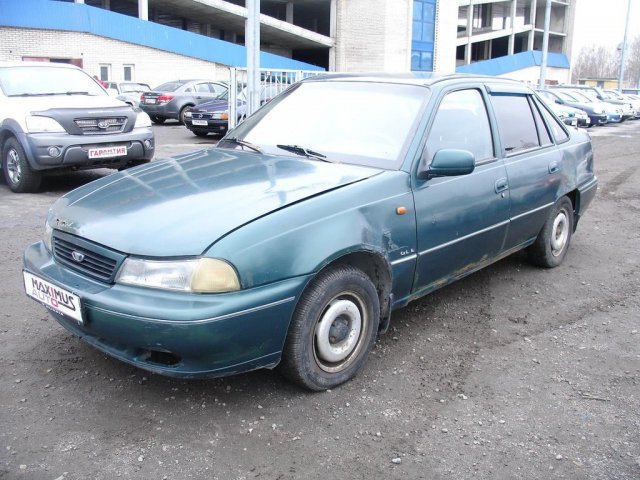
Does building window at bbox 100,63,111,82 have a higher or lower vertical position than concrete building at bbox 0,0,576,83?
lower

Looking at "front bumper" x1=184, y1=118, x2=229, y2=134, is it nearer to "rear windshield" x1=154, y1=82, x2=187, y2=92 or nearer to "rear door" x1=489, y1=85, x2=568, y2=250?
"rear windshield" x1=154, y1=82, x2=187, y2=92

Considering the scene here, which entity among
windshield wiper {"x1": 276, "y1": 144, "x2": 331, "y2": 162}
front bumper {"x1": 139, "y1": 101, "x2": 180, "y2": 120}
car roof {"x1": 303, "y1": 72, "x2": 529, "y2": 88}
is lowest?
windshield wiper {"x1": 276, "y1": 144, "x2": 331, "y2": 162}

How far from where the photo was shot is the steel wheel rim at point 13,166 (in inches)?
307

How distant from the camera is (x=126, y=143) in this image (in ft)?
26.5

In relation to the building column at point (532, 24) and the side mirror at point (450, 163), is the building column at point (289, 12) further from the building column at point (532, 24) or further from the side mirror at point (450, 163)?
the side mirror at point (450, 163)

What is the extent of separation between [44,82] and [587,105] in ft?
74.5

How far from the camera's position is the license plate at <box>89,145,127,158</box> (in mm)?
7664

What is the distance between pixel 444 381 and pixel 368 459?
0.87 metres

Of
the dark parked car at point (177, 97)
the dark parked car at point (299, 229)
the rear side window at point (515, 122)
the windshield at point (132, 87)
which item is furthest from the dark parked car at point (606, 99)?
the dark parked car at point (299, 229)

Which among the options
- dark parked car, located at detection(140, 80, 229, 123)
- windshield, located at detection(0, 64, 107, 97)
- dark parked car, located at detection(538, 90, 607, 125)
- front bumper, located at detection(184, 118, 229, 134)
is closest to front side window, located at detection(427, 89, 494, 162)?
windshield, located at detection(0, 64, 107, 97)

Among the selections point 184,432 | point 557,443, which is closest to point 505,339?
point 557,443

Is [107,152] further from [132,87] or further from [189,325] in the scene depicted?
[132,87]

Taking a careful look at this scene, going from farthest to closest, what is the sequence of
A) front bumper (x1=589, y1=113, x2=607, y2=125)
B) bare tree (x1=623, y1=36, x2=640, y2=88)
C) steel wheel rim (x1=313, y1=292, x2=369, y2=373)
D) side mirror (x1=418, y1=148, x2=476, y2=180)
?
bare tree (x1=623, y1=36, x2=640, y2=88) → front bumper (x1=589, y1=113, x2=607, y2=125) → side mirror (x1=418, y1=148, x2=476, y2=180) → steel wheel rim (x1=313, y1=292, x2=369, y2=373)

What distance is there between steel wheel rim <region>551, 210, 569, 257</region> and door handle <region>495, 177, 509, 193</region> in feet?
3.84
